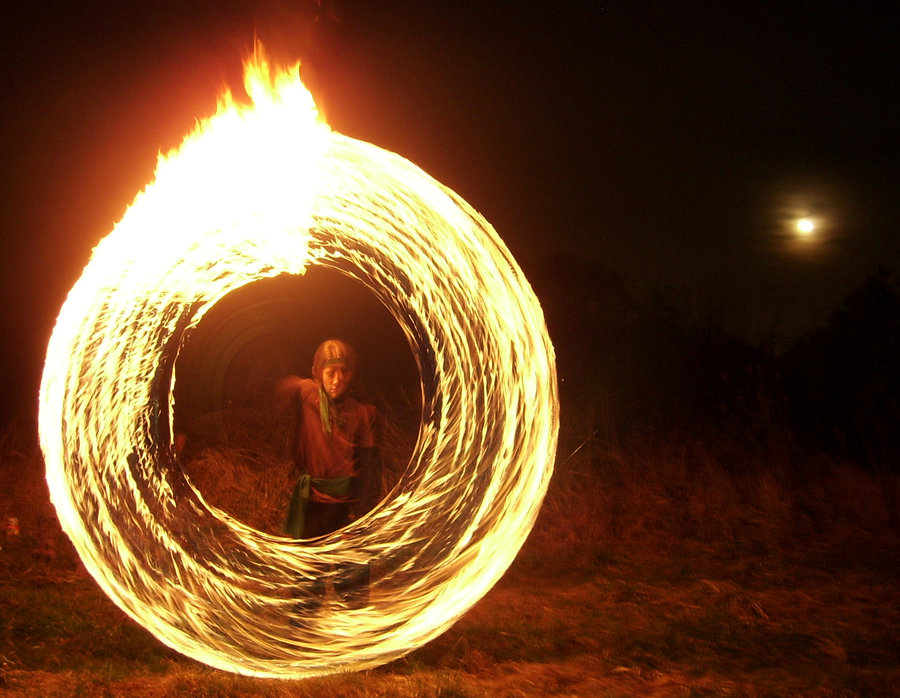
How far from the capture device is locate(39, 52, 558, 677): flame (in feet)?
14.3

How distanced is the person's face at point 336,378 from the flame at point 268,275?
30.6 inches

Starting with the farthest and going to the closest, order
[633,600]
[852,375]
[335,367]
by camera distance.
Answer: [852,375], [633,600], [335,367]

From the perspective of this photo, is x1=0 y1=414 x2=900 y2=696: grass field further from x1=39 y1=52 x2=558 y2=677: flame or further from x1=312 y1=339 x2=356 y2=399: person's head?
x1=312 y1=339 x2=356 y2=399: person's head

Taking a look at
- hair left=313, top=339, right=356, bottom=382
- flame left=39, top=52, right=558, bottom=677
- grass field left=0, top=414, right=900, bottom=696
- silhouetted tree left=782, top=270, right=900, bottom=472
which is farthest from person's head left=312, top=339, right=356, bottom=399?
silhouetted tree left=782, top=270, right=900, bottom=472

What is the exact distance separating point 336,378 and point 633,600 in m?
2.25

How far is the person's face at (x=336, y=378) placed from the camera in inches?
172

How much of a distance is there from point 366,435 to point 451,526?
80 cm

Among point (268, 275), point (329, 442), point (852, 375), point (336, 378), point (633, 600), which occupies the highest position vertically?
point (852, 375)

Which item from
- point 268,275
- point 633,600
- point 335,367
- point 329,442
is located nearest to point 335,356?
point 335,367

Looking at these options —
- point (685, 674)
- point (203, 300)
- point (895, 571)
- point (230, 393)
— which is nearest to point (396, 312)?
point (203, 300)

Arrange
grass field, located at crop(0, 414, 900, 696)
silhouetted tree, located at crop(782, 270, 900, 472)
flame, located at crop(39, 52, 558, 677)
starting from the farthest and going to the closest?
silhouetted tree, located at crop(782, 270, 900, 472) < flame, located at crop(39, 52, 558, 677) < grass field, located at crop(0, 414, 900, 696)

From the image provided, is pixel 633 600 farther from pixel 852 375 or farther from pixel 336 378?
pixel 852 375

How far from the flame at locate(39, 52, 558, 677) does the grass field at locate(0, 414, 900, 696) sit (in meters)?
0.32

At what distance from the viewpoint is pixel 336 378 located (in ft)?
14.4
